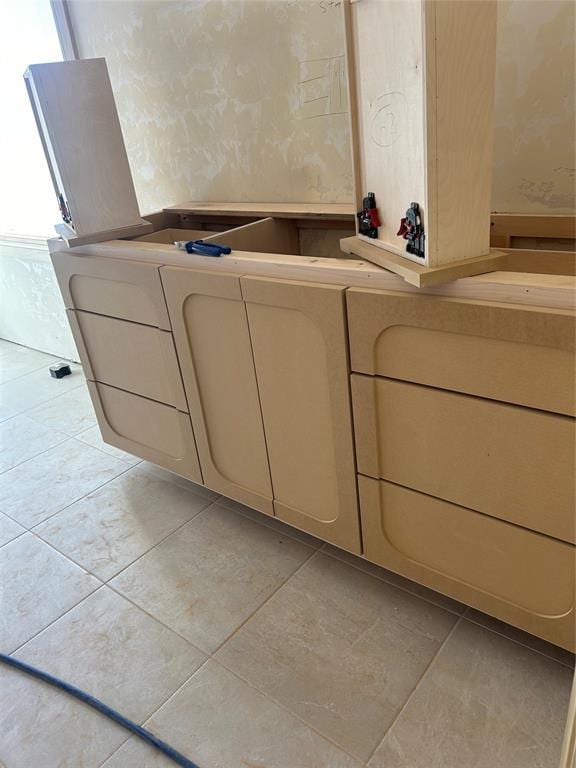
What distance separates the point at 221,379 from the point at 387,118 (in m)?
0.82

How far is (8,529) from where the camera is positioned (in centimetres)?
204

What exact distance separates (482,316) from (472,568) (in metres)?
0.61

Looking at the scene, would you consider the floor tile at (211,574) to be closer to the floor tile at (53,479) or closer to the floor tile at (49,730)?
the floor tile at (49,730)

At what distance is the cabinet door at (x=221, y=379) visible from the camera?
1522 millimetres

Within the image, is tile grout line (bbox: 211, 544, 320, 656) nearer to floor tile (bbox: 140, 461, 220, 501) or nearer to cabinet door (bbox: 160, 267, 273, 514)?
cabinet door (bbox: 160, 267, 273, 514)

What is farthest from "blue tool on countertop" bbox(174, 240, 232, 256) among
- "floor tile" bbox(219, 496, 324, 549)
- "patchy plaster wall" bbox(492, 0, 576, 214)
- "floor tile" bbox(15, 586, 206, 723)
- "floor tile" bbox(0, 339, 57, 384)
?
"floor tile" bbox(0, 339, 57, 384)

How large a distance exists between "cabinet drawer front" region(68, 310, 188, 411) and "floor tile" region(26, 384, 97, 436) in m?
0.69

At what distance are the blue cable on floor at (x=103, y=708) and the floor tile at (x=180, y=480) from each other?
0.78 metres

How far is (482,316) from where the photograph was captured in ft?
3.39

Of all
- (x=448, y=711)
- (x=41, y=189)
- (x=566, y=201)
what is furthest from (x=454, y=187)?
(x=41, y=189)

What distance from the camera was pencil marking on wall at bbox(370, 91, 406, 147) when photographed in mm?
1079

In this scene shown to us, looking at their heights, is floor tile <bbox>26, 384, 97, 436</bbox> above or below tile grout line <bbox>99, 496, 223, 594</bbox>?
above

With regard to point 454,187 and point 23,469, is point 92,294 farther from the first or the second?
point 454,187

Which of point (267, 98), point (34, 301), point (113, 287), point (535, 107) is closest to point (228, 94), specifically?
point (267, 98)
